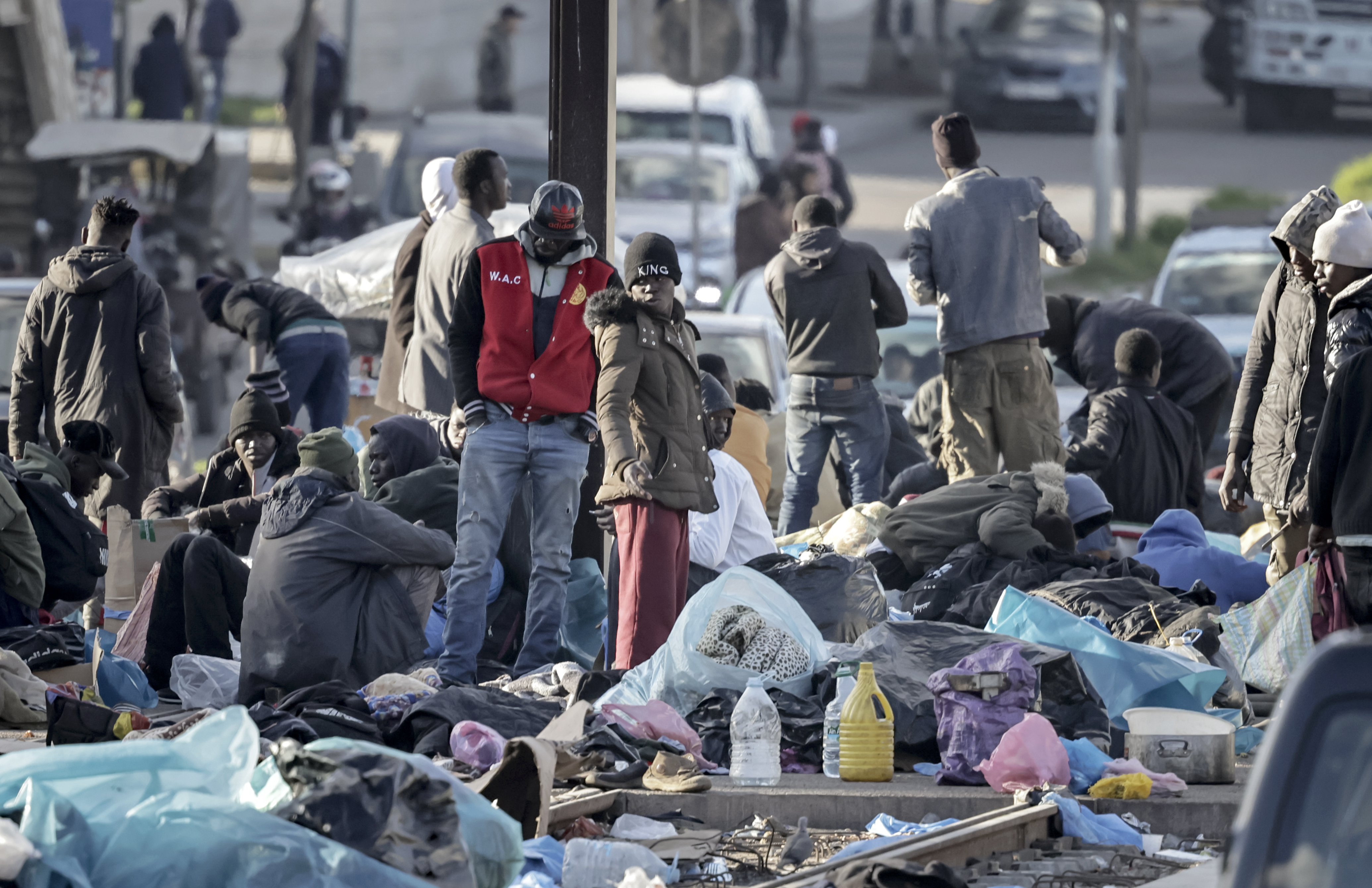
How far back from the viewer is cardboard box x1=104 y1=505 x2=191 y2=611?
372 inches

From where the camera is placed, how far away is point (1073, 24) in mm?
28109

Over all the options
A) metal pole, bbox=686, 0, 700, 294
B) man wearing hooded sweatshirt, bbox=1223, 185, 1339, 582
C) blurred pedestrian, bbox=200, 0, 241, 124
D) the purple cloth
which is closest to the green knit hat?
the purple cloth

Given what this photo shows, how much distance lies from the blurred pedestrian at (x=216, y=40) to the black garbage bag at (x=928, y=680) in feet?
74.8

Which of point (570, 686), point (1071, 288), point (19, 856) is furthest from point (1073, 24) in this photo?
point (19, 856)

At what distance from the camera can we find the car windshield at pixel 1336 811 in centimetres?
285

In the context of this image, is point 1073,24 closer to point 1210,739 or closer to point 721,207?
point 721,207

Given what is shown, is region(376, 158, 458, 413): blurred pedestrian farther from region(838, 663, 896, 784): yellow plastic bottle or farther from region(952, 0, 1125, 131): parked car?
region(952, 0, 1125, 131): parked car

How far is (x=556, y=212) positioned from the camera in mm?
8117

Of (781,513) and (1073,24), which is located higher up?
(1073,24)

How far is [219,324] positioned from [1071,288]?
13.9 meters

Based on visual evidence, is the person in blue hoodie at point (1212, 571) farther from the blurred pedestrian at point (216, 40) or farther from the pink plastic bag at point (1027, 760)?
the blurred pedestrian at point (216, 40)

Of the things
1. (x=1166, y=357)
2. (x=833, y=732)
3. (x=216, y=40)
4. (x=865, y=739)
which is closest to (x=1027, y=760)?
(x=865, y=739)

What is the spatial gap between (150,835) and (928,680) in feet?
10.8

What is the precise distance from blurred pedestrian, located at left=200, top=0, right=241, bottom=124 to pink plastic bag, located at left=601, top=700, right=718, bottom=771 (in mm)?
22959
